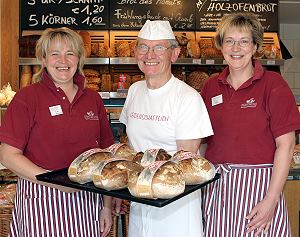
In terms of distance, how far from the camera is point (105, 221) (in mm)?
1926

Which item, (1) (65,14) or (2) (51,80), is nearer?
(2) (51,80)

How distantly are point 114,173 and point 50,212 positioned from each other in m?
0.47

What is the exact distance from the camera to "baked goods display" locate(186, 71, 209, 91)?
457cm

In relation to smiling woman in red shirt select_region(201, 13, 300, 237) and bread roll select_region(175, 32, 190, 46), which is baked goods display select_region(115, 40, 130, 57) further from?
smiling woman in red shirt select_region(201, 13, 300, 237)

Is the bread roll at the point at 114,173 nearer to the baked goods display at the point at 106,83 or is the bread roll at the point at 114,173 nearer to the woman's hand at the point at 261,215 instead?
the woman's hand at the point at 261,215

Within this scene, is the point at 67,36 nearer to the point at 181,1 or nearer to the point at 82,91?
the point at 82,91

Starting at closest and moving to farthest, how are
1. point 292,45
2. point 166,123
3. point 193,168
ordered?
point 193,168 < point 166,123 < point 292,45

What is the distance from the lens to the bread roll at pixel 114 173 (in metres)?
1.45

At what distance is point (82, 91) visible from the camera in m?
1.94

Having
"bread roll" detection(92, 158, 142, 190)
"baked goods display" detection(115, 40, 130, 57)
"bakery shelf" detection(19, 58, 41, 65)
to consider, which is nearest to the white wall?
"baked goods display" detection(115, 40, 130, 57)

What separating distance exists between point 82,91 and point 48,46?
243 millimetres

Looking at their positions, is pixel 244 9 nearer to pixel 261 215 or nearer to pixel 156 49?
pixel 156 49

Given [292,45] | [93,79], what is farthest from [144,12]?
[292,45]

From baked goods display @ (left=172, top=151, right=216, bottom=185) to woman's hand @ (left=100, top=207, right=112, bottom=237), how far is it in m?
0.52
